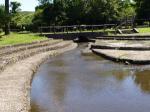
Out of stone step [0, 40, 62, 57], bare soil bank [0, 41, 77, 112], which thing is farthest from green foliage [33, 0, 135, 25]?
bare soil bank [0, 41, 77, 112]

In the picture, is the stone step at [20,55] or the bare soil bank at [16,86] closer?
the bare soil bank at [16,86]

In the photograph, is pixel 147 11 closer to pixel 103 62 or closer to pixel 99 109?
pixel 103 62

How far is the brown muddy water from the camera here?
1167 cm

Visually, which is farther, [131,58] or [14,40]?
[14,40]

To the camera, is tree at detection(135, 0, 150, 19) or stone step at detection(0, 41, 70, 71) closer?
stone step at detection(0, 41, 70, 71)

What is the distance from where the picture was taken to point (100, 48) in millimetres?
28172

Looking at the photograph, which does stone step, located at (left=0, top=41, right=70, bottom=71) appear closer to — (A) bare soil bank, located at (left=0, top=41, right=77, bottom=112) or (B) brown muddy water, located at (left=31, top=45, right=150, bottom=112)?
(A) bare soil bank, located at (left=0, top=41, right=77, bottom=112)

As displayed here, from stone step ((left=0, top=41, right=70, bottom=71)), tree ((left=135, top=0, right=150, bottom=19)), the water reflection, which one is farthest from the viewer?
tree ((left=135, top=0, right=150, bottom=19))

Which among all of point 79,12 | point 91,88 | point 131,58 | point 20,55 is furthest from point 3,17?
point 91,88

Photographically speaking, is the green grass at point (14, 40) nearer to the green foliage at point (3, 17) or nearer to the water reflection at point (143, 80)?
the green foliage at point (3, 17)

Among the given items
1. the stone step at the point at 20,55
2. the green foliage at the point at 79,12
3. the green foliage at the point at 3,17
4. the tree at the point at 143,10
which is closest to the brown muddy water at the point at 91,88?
the stone step at the point at 20,55

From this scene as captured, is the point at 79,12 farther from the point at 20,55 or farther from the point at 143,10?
the point at 20,55

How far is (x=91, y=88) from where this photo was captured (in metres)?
14.4

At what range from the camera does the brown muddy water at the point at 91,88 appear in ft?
38.3
